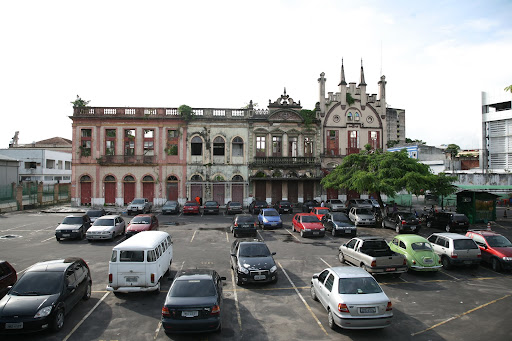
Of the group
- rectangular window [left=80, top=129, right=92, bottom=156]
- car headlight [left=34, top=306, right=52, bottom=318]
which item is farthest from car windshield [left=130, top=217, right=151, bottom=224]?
rectangular window [left=80, top=129, right=92, bottom=156]

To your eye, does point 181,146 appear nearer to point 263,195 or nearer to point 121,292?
point 263,195

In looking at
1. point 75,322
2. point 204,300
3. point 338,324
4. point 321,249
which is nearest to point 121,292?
point 75,322

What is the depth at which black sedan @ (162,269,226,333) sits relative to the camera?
8.58 meters

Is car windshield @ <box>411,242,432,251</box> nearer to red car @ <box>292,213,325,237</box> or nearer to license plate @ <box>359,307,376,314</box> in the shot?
license plate @ <box>359,307,376,314</box>

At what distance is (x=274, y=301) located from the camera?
11.6 meters

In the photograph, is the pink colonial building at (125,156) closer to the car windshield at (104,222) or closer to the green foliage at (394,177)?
the car windshield at (104,222)

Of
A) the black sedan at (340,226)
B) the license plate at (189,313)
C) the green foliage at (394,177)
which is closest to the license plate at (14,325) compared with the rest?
the license plate at (189,313)

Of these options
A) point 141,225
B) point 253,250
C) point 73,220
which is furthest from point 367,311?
point 73,220

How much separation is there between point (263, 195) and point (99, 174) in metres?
19.6

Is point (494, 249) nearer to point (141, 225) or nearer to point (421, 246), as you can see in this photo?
point (421, 246)

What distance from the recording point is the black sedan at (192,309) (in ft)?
28.1

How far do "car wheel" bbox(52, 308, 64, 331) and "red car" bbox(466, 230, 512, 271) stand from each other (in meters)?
17.1

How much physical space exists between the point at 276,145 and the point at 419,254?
28932 millimetres

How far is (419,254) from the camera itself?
47.3ft
